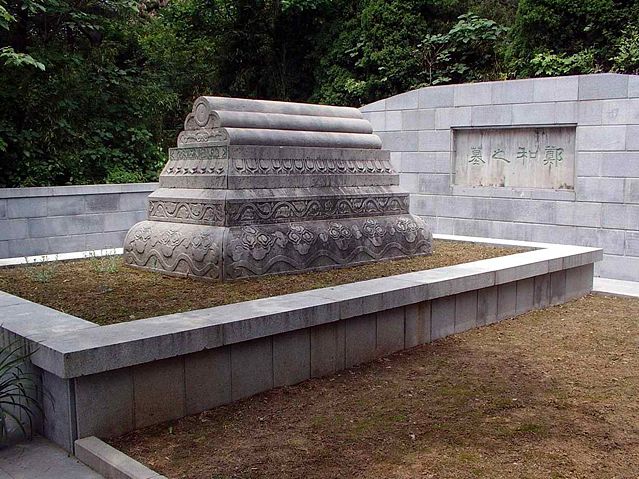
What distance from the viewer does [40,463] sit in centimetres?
378

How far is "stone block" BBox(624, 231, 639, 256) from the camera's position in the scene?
8836 mm

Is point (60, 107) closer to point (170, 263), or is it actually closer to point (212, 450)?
point (170, 263)

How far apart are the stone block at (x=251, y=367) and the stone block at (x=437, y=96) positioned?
6852 mm

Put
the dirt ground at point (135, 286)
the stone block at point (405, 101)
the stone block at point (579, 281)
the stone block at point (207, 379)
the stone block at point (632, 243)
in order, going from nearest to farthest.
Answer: the stone block at point (207, 379) → the dirt ground at point (135, 286) → the stone block at point (579, 281) → the stone block at point (632, 243) → the stone block at point (405, 101)

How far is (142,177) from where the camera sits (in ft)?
41.4

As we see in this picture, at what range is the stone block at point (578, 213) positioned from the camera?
361 inches

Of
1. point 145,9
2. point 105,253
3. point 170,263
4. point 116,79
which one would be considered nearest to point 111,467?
point 170,263

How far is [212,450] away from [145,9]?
53.0 feet

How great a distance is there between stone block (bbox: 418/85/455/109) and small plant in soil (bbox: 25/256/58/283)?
19.9ft

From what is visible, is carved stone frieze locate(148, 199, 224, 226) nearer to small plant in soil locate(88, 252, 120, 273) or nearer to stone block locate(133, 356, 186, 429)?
small plant in soil locate(88, 252, 120, 273)

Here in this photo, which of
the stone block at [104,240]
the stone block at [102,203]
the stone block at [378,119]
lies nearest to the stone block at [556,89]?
the stone block at [378,119]

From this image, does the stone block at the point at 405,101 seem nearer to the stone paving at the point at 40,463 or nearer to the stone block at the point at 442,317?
the stone block at the point at 442,317

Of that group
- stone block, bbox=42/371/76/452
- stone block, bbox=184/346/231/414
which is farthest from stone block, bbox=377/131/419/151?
stone block, bbox=42/371/76/452

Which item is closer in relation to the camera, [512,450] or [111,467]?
[111,467]
